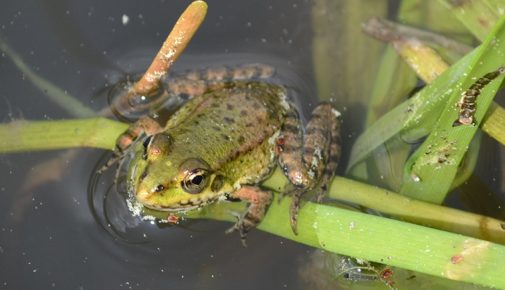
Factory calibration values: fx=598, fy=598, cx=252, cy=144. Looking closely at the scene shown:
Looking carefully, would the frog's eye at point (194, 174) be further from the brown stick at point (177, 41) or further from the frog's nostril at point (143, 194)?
the brown stick at point (177, 41)

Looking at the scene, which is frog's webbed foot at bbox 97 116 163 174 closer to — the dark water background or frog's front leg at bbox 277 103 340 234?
the dark water background

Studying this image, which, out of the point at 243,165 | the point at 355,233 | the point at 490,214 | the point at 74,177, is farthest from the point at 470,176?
the point at 74,177

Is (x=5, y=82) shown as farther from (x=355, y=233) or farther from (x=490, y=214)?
(x=490, y=214)

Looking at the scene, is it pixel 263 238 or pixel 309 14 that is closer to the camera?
pixel 263 238

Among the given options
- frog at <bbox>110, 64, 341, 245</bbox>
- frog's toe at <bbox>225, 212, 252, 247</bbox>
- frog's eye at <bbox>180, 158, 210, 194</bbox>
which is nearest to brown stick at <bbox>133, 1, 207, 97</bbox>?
frog at <bbox>110, 64, 341, 245</bbox>

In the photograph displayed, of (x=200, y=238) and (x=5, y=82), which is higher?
(x=5, y=82)

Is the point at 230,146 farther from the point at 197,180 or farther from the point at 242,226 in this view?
the point at 242,226
